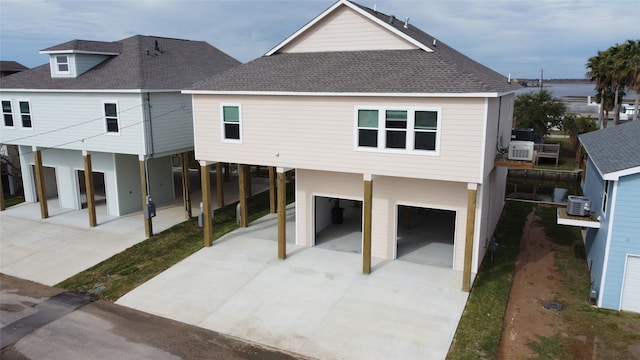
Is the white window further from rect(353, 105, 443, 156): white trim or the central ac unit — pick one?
the central ac unit

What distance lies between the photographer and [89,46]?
2166 cm

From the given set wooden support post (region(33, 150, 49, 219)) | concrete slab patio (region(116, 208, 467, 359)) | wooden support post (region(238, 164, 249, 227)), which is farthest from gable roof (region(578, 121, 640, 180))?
wooden support post (region(33, 150, 49, 219))

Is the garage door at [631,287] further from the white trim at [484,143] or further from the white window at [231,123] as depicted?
the white window at [231,123]

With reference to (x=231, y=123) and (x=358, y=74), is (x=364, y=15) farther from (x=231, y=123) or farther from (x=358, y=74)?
(x=231, y=123)

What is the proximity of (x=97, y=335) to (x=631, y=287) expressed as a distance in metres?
13.9

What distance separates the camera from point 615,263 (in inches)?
492

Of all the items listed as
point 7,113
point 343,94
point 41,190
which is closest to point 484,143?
point 343,94

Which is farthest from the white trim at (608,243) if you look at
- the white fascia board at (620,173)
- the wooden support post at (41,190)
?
the wooden support post at (41,190)

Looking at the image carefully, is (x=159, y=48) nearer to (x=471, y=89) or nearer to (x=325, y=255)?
(x=325, y=255)

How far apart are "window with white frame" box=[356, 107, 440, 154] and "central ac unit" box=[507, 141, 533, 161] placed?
3301mm

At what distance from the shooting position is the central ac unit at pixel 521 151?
14844mm

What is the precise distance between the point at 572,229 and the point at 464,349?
11.4 metres

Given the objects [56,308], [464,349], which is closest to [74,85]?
[56,308]

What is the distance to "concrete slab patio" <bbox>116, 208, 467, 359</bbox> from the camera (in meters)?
11.5
